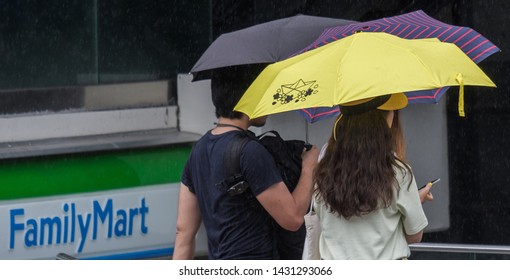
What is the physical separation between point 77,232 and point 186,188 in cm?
227

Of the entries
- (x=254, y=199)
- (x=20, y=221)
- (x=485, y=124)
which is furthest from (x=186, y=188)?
(x=485, y=124)

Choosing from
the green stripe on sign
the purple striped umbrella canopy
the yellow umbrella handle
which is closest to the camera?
the yellow umbrella handle

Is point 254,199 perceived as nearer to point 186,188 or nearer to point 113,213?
point 186,188

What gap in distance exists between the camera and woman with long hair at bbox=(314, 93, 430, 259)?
12.2 feet

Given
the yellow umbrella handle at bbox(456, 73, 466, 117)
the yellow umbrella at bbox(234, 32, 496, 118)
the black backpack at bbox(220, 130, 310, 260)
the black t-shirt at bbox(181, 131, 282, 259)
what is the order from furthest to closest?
1. the black backpack at bbox(220, 130, 310, 260)
2. the black t-shirt at bbox(181, 131, 282, 259)
3. the yellow umbrella handle at bbox(456, 73, 466, 117)
4. the yellow umbrella at bbox(234, 32, 496, 118)

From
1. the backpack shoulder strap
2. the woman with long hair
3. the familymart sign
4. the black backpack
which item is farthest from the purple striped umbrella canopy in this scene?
the familymart sign

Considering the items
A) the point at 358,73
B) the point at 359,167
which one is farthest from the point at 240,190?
the point at 358,73

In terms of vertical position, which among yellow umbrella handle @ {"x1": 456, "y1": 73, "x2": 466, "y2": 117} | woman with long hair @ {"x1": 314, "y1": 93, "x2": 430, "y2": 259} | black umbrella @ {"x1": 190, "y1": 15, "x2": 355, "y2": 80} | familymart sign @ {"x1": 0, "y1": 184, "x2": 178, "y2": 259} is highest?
black umbrella @ {"x1": 190, "y1": 15, "x2": 355, "y2": 80}

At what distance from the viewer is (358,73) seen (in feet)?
12.3

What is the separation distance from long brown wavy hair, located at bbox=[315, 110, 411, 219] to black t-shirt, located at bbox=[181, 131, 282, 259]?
0.41 metres

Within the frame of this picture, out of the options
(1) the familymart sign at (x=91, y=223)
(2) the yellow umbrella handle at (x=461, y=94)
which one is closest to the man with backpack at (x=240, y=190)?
(2) the yellow umbrella handle at (x=461, y=94)

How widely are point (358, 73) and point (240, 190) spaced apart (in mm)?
809

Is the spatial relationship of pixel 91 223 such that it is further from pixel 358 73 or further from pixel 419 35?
pixel 358 73

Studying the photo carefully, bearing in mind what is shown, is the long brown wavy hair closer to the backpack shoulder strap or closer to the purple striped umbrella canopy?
the backpack shoulder strap
